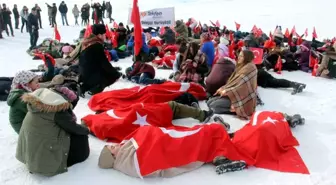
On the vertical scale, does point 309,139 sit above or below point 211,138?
below

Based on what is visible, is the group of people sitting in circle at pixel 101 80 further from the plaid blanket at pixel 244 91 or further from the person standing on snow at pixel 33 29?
the person standing on snow at pixel 33 29

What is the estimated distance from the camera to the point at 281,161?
12.6ft

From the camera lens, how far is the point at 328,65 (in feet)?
26.2

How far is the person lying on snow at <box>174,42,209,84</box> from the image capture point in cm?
665

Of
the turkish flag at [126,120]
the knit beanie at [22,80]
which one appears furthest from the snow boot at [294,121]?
the knit beanie at [22,80]

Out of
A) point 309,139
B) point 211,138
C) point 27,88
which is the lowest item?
point 309,139

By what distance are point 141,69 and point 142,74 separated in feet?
0.53

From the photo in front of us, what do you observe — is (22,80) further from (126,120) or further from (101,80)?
(101,80)

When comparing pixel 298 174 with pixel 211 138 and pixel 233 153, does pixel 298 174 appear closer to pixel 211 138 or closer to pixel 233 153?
pixel 233 153

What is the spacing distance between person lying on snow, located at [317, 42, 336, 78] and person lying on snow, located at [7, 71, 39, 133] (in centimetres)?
665

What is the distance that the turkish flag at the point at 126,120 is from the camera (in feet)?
14.2

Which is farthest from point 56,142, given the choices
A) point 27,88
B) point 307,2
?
point 307,2

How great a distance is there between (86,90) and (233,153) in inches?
135

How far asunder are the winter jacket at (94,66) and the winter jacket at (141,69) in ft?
3.85
